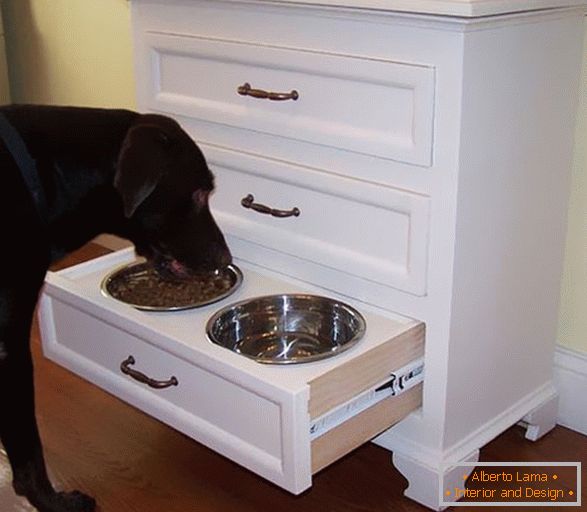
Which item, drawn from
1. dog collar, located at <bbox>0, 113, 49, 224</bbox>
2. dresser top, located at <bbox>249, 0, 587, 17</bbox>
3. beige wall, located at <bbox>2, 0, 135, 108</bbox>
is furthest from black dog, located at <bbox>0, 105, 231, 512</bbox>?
beige wall, located at <bbox>2, 0, 135, 108</bbox>

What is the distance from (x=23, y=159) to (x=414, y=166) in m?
0.60

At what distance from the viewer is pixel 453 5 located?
1273 millimetres

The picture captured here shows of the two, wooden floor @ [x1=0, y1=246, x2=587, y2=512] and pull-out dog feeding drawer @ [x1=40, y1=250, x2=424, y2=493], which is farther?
wooden floor @ [x1=0, y1=246, x2=587, y2=512]

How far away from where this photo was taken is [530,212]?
62.4 inches

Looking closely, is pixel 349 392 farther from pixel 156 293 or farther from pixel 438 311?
pixel 156 293

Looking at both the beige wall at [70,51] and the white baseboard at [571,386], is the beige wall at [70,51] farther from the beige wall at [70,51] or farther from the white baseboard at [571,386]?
the white baseboard at [571,386]

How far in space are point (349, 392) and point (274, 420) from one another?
0.42 ft

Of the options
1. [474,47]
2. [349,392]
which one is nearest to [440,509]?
[349,392]

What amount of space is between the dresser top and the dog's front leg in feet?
2.18

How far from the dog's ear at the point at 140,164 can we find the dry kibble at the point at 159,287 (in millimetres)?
305

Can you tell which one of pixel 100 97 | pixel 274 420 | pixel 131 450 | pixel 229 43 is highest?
pixel 229 43

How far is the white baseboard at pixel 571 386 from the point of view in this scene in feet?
5.85

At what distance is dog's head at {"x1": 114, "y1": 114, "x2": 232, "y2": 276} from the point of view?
139 cm

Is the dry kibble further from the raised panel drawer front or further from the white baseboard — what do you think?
the white baseboard
